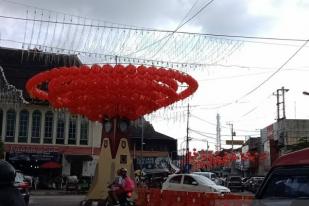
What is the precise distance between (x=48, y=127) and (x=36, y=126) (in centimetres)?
112

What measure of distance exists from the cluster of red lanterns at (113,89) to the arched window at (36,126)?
23018 millimetres

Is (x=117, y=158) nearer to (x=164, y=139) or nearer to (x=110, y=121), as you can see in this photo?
(x=110, y=121)

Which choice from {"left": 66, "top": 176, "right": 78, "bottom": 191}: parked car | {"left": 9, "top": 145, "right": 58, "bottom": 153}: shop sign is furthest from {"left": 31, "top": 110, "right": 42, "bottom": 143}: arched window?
{"left": 66, "top": 176, "right": 78, "bottom": 191}: parked car

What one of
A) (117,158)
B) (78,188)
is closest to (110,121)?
(117,158)

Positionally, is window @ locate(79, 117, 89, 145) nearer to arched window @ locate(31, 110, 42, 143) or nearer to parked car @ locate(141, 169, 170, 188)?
arched window @ locate(31, 110, 42, 143)

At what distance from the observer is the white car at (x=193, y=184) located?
27078 millimetres

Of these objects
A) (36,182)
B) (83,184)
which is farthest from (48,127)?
(83,184)

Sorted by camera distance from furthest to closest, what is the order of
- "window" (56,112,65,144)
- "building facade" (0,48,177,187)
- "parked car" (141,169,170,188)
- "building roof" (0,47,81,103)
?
"window" (56,112,65,144) < "building roof" (0,47,81,103) < "building facade" (0,48,177,187) < "parked car" (141,169,170,188)

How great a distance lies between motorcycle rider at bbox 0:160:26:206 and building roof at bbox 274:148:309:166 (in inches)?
129

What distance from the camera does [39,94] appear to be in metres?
26.9

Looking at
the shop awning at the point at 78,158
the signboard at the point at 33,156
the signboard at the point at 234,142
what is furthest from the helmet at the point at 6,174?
the signboard at the point at 234,142

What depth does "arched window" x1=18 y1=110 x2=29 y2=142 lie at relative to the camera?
162 ft

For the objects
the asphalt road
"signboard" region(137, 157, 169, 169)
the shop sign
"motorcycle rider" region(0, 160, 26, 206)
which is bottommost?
the asphalt road

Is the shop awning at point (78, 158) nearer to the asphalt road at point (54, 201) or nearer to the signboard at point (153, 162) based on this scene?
the signboard at point (153, 162)
